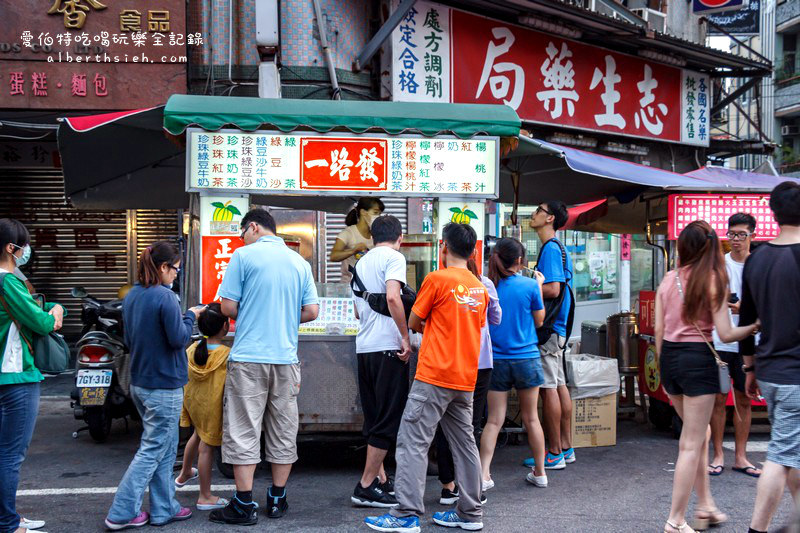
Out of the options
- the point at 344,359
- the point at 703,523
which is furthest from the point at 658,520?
the point at 344,359

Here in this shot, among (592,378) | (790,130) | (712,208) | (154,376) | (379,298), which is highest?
(790,130)

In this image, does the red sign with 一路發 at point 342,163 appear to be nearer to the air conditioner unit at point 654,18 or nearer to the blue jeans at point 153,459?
the blue jeans at point 153,459

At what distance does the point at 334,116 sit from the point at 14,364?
281 centimetres

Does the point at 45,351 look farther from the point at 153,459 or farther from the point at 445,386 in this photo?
the point at 445,386

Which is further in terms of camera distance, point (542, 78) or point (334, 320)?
point (542, 78)

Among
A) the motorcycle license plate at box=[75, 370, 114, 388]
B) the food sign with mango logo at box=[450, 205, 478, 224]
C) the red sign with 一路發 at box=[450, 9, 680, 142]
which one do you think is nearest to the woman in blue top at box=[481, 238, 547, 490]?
the food sign with mango logo at box=[450, 205, 478, 224]

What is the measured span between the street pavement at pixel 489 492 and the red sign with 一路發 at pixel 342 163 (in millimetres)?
2273

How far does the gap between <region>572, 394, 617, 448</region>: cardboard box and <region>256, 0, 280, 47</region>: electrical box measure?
236 inches

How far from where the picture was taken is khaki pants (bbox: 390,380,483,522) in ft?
14.2

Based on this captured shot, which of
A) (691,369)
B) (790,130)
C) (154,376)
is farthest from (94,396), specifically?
(790,130)

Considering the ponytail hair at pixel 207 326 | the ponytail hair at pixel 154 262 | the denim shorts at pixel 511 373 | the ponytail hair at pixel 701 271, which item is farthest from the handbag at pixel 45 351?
the ponytail hair at pixel 701 271

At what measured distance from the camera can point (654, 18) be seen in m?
14.5

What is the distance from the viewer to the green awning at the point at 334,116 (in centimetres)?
548

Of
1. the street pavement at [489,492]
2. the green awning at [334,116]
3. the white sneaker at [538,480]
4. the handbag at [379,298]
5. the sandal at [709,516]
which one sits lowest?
the street pavement at [489,492]
